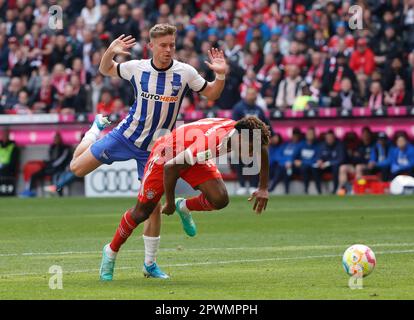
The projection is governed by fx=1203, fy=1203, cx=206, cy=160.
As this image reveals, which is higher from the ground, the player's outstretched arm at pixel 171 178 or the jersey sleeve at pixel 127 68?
the jersey sleeve at pixel 127 68

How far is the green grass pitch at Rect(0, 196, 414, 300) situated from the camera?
1087cm

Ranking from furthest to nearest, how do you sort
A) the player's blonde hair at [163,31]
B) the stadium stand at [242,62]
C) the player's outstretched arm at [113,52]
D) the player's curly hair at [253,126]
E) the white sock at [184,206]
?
the stadium stand at [242,62] < the white sock at [184,206] < the player's outstretched arm at [113,52] < the player's blonde hair at [163,31] < the player's curly hair at [253,126]

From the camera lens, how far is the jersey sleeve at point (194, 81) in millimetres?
13008

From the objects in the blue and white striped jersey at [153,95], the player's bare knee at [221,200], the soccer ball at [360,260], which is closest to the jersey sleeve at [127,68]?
the blue and white striped jersey at [153,95]

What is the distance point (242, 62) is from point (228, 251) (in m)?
15.4

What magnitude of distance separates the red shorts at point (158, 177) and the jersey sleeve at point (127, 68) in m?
1.33

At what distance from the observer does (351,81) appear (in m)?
27.9

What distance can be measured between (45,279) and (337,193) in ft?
53.5

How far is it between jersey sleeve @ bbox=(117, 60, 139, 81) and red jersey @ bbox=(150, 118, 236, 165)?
1.21 metres

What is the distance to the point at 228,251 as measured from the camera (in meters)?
15.2

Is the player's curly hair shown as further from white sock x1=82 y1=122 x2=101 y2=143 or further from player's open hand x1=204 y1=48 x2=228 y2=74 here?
white sock x1=82 y1=122 x2=101 y2=143

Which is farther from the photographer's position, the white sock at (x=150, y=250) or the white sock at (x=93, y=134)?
the white sock at (x=93, y=134)

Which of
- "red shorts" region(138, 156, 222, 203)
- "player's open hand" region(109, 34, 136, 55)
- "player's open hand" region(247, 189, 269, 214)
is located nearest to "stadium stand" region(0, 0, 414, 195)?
"player's open hand" region(109, 34, 136, 55)

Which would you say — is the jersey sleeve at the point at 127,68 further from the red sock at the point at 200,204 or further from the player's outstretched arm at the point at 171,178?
the player's outstretched arm at the point at 171,178
